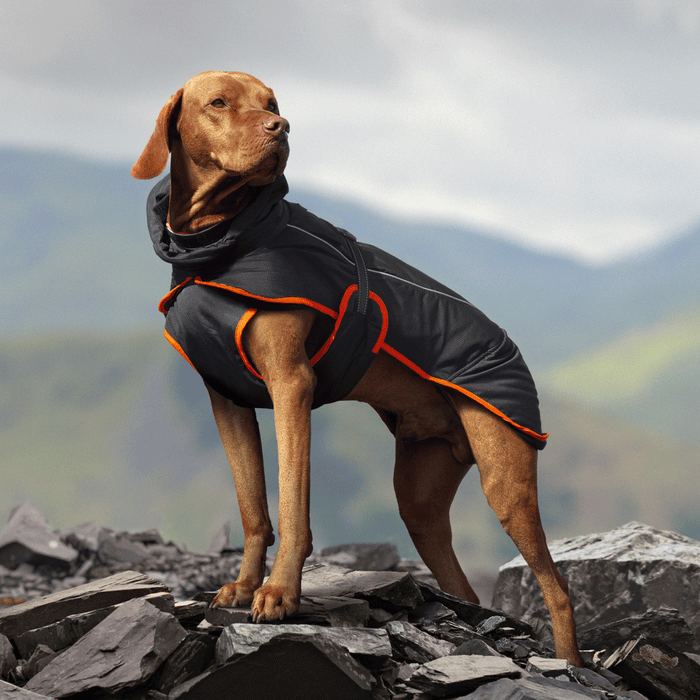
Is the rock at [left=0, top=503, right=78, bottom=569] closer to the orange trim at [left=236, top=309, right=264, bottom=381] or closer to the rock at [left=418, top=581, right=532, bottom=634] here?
the rock at [left=418, top=581, right=532, bottom=634]

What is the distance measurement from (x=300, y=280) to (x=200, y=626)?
1716 millimetres

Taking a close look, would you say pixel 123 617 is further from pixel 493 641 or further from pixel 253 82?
pixel 253 82

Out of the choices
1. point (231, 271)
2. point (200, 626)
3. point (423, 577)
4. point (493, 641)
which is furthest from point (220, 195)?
point (423, 577)

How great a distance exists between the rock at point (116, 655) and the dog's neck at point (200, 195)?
1872 millimetres

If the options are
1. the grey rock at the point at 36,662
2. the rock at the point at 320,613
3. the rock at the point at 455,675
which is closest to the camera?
the rock at the point at 455,675

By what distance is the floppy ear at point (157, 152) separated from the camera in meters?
3.83

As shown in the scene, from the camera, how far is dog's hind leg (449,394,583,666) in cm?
425

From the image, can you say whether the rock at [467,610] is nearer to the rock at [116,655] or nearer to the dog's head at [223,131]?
the rock at [116,655]

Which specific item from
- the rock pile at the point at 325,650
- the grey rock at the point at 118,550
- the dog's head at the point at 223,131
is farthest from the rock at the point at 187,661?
Answer: the grey rock at the point at 118,550

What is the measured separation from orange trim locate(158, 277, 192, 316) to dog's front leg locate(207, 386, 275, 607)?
514 mm

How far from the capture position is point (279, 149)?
3.62 m

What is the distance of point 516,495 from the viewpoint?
168 inches

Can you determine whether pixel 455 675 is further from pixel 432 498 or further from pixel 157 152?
pixel 157 152

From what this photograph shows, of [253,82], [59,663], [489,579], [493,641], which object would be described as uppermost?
[253,82]
